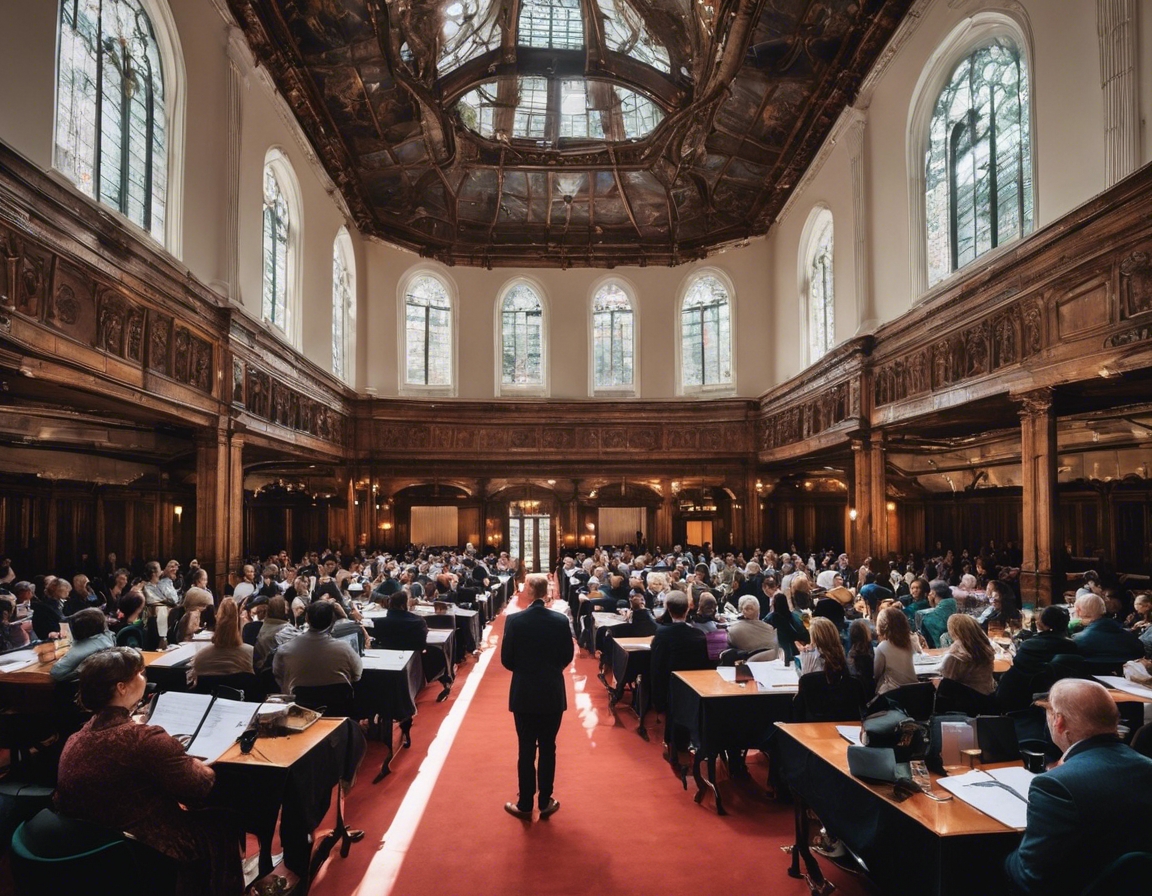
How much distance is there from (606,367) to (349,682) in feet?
64.5

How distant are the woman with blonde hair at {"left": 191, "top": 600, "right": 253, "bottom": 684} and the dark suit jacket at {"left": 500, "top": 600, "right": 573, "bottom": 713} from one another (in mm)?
2056

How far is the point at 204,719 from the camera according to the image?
13.5ft

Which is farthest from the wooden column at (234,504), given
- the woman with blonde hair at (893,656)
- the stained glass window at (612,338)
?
the stained glass window at (612,338)

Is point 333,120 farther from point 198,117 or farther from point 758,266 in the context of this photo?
point 758,266

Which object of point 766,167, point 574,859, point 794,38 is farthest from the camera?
point 766,167

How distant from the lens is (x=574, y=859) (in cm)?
469

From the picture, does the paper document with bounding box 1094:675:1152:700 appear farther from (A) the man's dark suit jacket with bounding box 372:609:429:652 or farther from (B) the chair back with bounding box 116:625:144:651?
(B) the chair back with bounding box 116:625:144:651

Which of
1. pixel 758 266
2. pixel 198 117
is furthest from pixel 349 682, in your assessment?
pixel 758 266

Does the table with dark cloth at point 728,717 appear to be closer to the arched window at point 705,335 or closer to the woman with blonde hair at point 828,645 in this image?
the woman with blonde hair at point 828,645

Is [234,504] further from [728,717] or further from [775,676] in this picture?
[775,676]

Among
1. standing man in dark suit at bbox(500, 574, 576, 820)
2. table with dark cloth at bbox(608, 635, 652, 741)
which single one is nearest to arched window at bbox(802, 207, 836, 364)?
table with dark cloth at bbox(608, 635, 652, 741)

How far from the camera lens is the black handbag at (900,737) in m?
3.54

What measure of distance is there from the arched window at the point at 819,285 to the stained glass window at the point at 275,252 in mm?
13383

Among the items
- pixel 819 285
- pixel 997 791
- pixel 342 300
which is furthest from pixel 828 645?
pixel 342 300
